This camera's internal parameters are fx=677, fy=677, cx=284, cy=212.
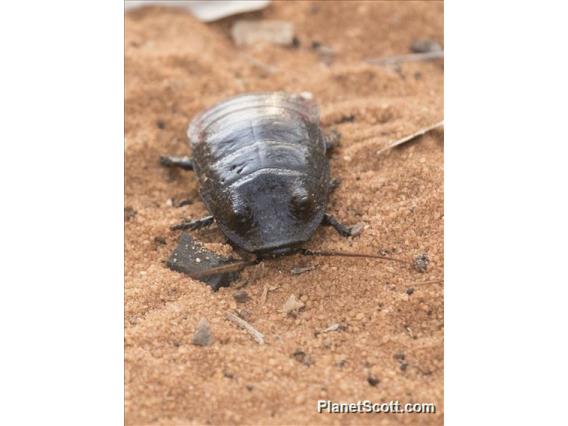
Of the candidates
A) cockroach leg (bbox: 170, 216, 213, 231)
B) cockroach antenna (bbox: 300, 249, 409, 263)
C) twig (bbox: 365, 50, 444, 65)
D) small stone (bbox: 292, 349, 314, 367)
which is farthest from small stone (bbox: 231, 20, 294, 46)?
small stone (bbox: 292, 349, 314, 367)

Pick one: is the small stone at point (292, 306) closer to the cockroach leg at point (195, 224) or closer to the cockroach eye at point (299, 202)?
the cockroach eye at point (299, 202)

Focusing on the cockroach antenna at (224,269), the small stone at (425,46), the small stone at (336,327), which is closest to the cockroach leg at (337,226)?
the cockroach antenna at (224,269)

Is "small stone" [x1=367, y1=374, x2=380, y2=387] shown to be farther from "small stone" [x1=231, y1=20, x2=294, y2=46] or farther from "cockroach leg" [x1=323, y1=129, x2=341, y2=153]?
"small stone" [x1=231, y1=20, x2=294, y2=46]

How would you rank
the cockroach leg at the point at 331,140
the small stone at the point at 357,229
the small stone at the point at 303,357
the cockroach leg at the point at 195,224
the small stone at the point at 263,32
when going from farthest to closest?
the small stone at the point at 263,32 → the cockroach leg at the point at 331,140 → the cockroach leg at the point at 195,224 → the small stone at the point at 357,229 → the small stone at the point at 303,357

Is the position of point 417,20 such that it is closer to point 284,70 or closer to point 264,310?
point 284,70

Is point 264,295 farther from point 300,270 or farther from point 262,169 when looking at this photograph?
point 262,169

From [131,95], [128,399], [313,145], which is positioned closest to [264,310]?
[128,399]

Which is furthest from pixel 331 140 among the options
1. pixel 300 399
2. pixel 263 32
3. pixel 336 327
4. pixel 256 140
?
pixel 300 399
